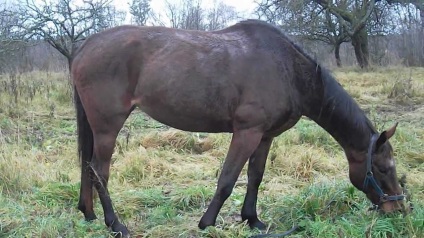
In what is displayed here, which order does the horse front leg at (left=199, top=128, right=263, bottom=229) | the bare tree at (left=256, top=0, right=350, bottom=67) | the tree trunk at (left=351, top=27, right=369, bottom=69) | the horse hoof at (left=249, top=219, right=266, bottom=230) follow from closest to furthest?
the horse front leg at (left=199, top=128, right=263, bottom=229), the horse hoof at (left=249, top=219, right=266, bottom=230), the bare tree at (left=256, top=0, right=350, bottom=67), the tree trunk at (left=351, top=27, right=369, bottom=69)

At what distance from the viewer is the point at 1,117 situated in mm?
8336

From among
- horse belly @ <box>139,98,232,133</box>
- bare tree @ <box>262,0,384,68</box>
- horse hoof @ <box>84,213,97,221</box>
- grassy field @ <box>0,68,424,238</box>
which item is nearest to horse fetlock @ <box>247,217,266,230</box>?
grassy field @ <box>0,68,424,238</box>

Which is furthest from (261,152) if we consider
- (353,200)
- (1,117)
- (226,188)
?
(1,117)

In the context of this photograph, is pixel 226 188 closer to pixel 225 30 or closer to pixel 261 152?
pixel 261 152

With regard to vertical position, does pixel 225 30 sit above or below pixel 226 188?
above

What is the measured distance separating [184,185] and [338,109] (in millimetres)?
2040

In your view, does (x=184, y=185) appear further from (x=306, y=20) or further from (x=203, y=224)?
(x=306, y=20)

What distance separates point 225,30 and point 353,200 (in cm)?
186

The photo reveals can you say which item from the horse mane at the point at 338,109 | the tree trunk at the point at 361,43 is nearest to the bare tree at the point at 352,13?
the tree trunk at the point at 361,43

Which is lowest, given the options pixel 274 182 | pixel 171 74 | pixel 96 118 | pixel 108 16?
pixel 274 182

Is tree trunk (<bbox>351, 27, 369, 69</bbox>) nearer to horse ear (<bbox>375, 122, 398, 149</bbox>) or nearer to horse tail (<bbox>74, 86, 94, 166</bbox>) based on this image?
horse ear (<bbox>375, 122, 398, 149</bbox>)

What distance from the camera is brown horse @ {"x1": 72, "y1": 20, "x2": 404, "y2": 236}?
3.47m

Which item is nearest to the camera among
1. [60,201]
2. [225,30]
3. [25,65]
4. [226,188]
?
[226,188]

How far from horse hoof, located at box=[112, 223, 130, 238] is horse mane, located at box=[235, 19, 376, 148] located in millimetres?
1854
